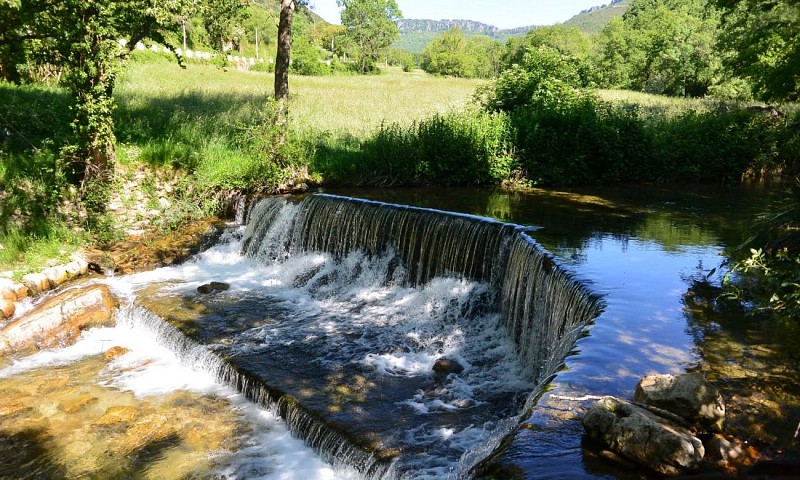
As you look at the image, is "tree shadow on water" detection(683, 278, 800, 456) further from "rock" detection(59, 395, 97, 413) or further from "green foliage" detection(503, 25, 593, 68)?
"green foliage" detection(503, 25, 593, 68)

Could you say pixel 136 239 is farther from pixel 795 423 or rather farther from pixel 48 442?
pixel 795 423

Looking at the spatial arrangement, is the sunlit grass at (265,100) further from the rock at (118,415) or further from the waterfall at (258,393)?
the rock at (118,415)

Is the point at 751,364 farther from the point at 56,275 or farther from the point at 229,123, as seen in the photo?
the point at 229,123

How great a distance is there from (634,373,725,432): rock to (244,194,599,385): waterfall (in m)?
1.25

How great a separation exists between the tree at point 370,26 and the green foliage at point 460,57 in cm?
2346

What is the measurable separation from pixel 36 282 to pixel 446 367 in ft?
24.3

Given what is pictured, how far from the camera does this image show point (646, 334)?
597 centimetres

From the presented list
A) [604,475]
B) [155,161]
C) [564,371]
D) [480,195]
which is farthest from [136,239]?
[604,475]

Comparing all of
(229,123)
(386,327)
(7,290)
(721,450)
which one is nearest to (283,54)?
(229,123)

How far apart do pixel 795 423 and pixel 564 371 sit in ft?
5.44

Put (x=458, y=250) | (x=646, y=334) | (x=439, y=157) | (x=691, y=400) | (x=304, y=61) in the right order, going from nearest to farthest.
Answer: (x=691, y=400) → (x=646, y=334) → (x=458, y=250) → (x=439, y=157) → (x=304, y=61)

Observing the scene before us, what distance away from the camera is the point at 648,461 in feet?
12.3

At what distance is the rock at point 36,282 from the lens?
10.2m

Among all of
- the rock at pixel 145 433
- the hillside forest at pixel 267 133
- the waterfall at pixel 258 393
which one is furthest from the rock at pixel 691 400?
the rock at pixel 145 433
